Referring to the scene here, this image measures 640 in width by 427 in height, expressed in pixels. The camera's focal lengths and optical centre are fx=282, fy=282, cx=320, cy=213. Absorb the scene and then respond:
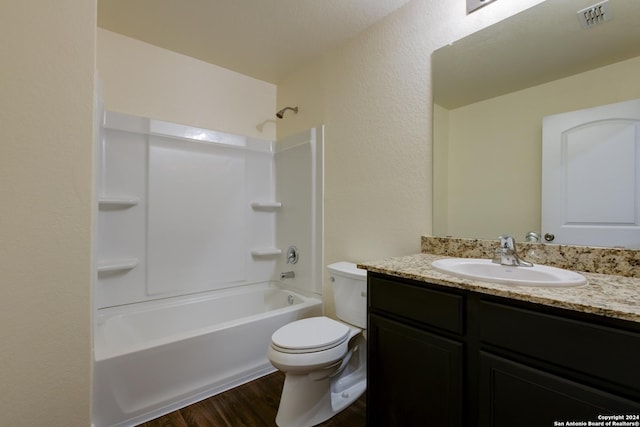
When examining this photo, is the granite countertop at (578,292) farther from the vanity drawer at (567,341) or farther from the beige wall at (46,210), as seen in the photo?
the beige wall at (46,210)

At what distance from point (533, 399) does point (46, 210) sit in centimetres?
179

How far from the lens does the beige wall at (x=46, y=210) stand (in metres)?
1.05

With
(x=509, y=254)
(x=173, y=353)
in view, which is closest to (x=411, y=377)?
(x=509, y=254)

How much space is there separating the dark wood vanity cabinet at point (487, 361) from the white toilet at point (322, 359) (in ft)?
0.92

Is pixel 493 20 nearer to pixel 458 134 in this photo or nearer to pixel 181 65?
pixel 458 134

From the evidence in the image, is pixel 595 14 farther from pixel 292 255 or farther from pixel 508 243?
pixel 292 255

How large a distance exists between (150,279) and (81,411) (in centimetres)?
103

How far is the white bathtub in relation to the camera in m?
1.42

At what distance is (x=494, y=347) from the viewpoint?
34.3 inches

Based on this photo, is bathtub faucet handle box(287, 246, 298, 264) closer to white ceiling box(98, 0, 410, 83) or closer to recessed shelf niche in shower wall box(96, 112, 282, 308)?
recessed shelf niche in shower wall box(96, 112, 282, 308)


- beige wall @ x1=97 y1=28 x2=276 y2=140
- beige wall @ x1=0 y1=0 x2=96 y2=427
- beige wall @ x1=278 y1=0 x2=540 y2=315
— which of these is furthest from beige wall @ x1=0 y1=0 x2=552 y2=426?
beige wall @ x1=97 y1=28 x2=276 y2=140

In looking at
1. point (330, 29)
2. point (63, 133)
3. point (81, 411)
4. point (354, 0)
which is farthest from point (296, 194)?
point (81, 411)

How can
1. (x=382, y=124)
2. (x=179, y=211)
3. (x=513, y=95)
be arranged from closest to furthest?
(x=513, y=95) → (x=382, y=124) → (x=179, y=211)

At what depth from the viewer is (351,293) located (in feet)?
5.62
